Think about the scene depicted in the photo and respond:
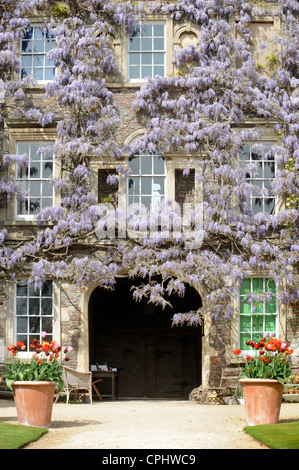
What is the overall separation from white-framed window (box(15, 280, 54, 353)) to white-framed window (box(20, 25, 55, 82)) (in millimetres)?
4453

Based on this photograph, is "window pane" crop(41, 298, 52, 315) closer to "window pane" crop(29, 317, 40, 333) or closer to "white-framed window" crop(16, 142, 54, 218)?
"window pane" crop(29, 317, 40, 333)

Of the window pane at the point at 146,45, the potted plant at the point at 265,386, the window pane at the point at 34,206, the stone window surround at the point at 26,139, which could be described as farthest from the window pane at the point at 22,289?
the potted plant at the point at 265,386

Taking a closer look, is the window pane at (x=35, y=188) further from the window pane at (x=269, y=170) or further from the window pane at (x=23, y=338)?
the window pane at (x=269, y=170)

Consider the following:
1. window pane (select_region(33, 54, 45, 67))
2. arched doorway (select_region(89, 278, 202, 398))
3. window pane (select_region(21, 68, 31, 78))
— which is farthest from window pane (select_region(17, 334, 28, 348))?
window pane (select_region(33, 54, 45, 67))

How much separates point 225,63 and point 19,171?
192 inches

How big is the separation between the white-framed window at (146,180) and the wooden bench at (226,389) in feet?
12.4

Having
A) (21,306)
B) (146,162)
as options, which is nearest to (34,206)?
(21,306)

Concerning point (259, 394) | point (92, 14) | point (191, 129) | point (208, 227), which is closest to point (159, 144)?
point (191, 129)

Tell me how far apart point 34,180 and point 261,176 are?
4.75m

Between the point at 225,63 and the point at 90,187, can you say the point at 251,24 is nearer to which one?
the point at 225,63

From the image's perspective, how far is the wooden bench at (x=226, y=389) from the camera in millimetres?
16391

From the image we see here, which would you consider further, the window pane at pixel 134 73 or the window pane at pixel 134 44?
the window pane at pixel 134 44

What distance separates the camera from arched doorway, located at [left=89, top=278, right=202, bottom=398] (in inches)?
816

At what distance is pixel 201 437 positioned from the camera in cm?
1073
